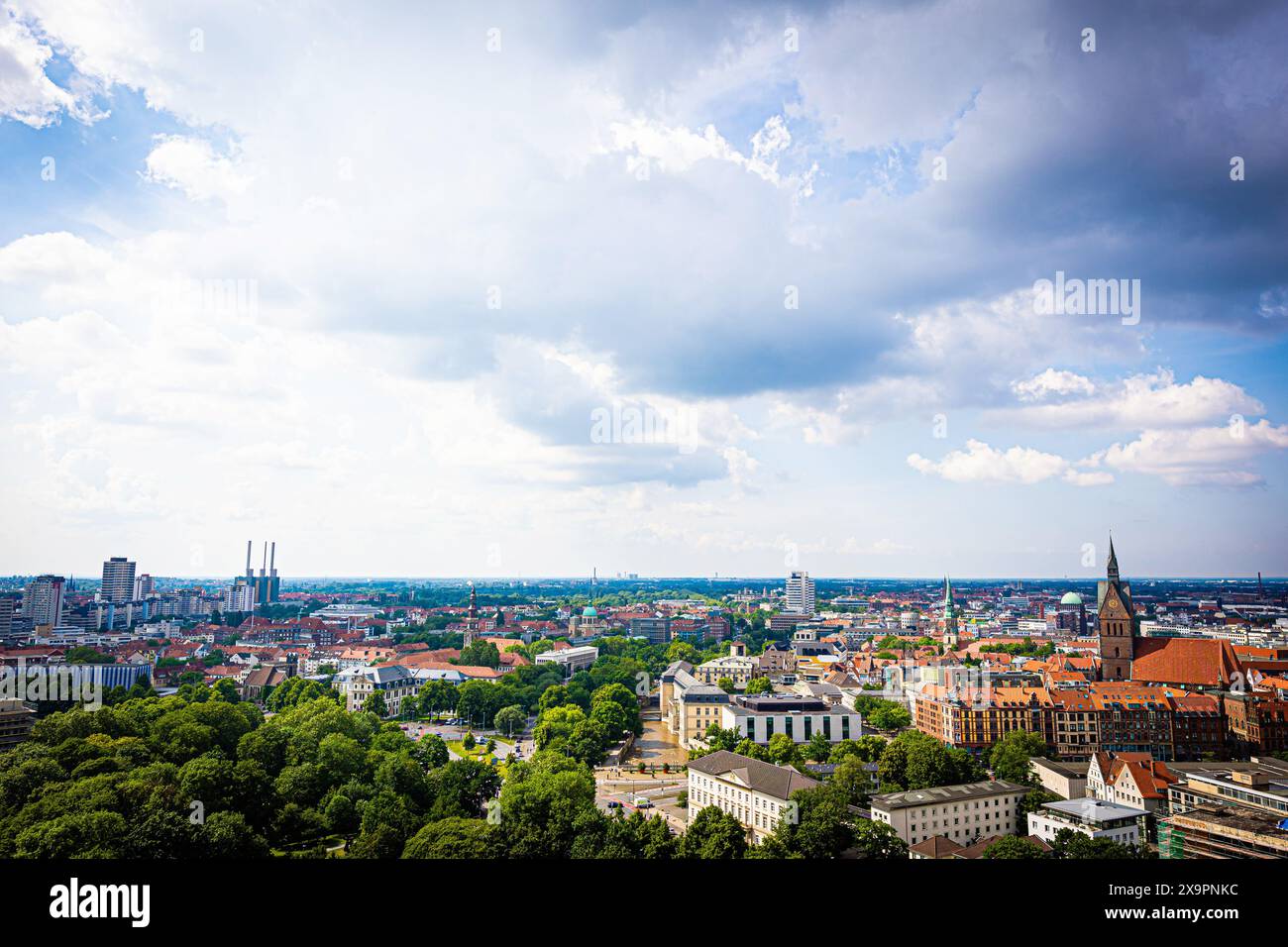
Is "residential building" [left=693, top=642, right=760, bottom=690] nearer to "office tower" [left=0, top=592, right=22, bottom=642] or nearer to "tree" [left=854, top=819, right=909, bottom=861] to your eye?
"tree" [left=854, top=819, right=909, bottom=861]

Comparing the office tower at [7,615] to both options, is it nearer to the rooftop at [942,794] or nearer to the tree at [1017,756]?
the rooftop at [942,794]

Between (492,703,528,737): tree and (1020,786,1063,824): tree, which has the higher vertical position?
(1020,786,1063,824): tree

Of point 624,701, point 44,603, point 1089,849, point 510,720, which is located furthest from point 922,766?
point 44,603

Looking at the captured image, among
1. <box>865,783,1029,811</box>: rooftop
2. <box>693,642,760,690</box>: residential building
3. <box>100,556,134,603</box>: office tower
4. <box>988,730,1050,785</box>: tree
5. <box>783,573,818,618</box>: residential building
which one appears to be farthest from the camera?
<box>783,573,818,618</box>: residential building

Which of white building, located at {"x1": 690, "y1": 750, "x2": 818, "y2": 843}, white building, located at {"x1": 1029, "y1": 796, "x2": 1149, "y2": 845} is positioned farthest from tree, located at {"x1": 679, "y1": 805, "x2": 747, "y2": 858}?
white building, located at {"x1": 1029, "y1": 796, "x2": 1149, "y2": 845}

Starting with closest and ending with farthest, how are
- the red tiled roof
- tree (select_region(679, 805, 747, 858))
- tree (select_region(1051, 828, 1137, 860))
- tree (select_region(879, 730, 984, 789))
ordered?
1. tree (select_region(1051, 828, 1137, 860))
2. tree (select_region(679, 805, 747, 858))
3. tree (select_region(879, 730, 984, 789))
4. the red tiled roof
